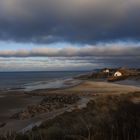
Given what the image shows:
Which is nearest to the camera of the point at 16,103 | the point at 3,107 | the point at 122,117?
the point at 122,117

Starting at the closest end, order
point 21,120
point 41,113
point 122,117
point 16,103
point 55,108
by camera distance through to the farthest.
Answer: point 122,117, point 21,120, point 41,113, point 55,108, point 16,103

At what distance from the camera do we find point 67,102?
3231 centimetres

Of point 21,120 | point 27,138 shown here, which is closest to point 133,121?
point 27,138

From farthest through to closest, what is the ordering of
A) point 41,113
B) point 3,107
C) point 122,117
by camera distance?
point 3,107
point 41,113
point 122,117

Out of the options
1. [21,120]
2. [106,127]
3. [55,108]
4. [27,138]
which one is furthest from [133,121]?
[55,108]

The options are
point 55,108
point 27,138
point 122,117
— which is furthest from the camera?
point 55,108

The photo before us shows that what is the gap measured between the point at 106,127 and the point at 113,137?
123cm

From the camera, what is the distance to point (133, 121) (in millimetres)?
10531

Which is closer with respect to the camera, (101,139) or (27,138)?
(101,139)

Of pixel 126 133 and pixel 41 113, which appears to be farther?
pixel 41 113

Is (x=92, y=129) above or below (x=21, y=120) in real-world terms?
above

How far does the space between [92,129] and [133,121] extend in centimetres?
141

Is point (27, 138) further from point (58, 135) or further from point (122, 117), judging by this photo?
point (122, 117)

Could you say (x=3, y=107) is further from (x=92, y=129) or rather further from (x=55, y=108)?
(x=92, y=129)
